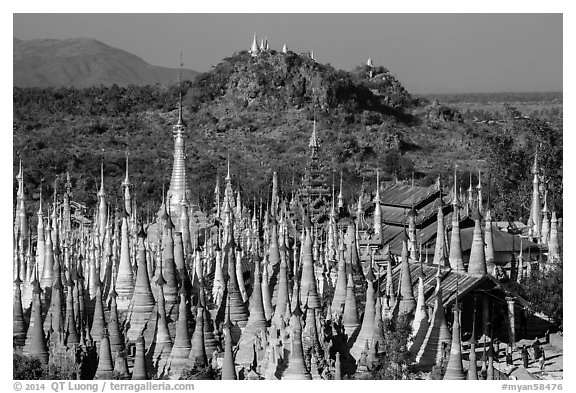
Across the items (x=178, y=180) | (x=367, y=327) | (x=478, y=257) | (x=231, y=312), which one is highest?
(x=178, y=180)

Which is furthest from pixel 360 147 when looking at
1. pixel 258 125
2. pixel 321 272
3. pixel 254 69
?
pixel 321 272

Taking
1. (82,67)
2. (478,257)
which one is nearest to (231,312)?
(478,257)

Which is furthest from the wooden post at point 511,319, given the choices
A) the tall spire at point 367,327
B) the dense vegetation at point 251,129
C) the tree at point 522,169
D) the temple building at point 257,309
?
the dense vegetation at point 251,129

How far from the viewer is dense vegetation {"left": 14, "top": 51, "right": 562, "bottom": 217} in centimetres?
11625

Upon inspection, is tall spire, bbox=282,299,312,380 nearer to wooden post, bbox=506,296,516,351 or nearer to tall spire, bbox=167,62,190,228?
wooden post, bbox=506,296,516,351

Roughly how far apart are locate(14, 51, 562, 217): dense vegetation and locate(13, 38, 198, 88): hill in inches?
100

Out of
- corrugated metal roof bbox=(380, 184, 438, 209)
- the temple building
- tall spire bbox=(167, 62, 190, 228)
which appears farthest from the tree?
the temple building

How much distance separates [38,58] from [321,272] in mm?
95830

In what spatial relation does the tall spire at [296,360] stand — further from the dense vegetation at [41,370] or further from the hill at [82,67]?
the hill at [82,67]

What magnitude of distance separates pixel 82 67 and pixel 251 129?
83.5 ft

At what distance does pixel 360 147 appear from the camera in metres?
138

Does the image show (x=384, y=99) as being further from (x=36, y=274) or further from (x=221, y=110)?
(x=36, y=274)

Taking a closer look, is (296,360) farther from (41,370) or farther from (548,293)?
(548,293)

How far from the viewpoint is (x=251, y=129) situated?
145 m
